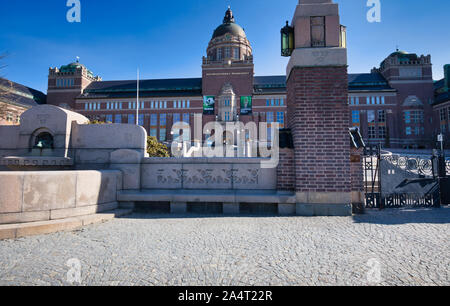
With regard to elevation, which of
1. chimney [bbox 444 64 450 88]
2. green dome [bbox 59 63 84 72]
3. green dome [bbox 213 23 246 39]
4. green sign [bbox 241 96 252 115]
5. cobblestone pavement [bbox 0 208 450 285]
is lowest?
cobblestone pavement [bbox 0 208 450 285]

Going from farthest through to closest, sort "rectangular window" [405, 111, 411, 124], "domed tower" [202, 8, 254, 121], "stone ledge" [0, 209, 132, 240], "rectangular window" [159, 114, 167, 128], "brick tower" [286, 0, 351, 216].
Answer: "rectangular window" [159, 114, 167, 128] < "rectangular window" [405, 111, 411, 124] < "domed tower" [202, 8, 254, 121] < "brick tower" [286, 0, 351, 216] < "stone ledge" [0, 209, 132, 240]

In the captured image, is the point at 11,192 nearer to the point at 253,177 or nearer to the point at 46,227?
the point at 46,227

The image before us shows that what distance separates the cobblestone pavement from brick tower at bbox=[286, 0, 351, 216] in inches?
32.6

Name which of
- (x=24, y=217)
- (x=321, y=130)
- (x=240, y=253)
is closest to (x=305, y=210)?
(x=321, y=130)

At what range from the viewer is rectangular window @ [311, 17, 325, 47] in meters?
6.13

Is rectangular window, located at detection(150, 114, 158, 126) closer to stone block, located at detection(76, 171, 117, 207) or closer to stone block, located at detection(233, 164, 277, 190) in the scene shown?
stone block, located at detection(76, 171, 117, 207)

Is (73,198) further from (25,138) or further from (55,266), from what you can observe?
(25,138)

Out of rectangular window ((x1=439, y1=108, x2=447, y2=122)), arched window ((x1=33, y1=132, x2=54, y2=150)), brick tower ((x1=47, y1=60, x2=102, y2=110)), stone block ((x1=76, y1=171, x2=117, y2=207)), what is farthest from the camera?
brick tower ((x1=47, y1=60, x2=102, y2=110))

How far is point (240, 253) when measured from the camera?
132 inches

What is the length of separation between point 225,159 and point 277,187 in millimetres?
1627

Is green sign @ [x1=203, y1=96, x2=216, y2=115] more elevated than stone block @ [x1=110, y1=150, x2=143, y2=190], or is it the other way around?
green sign @ [x1=203, y1=96, x2=216, y2=115]

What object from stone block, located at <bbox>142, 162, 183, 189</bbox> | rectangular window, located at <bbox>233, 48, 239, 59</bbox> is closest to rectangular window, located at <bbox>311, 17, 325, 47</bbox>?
stone block, located at <bbox>142, 162, 183, 189</bbox>

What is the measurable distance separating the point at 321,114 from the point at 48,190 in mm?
6584
